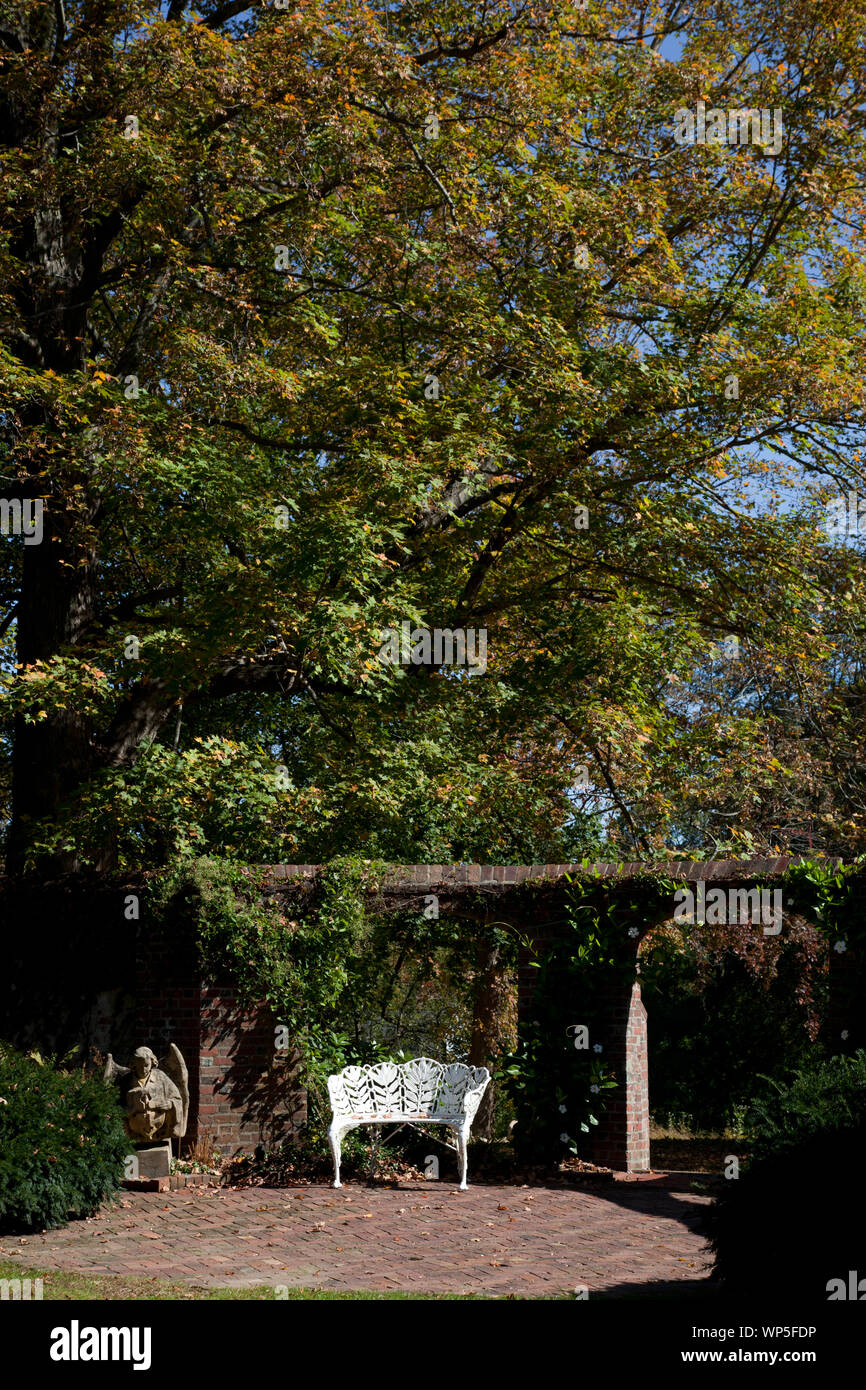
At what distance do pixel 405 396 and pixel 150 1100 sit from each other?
25.4ft

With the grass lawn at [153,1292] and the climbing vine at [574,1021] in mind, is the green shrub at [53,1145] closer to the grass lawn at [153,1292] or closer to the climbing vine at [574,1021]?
the grass lawn at [153,1292]

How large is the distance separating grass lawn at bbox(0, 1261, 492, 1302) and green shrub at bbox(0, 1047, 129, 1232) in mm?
1507

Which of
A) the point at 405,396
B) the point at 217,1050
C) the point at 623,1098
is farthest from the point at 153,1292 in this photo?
the point at 405,396

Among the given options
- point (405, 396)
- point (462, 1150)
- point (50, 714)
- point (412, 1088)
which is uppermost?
point (405, 396)

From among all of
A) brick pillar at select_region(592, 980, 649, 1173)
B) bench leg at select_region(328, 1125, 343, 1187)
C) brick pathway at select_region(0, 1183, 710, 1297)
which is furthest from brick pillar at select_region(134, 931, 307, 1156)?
brick pillar at select_region(592, 980, 649, 1173)

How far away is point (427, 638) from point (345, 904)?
3.89 metres

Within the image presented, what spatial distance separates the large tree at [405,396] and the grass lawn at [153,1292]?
5.40m

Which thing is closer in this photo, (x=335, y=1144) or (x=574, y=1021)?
(x=335, y=1144)

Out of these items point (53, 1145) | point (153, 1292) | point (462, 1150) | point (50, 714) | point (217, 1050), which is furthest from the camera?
point (50, 714)

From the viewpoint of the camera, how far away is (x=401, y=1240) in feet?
28.4

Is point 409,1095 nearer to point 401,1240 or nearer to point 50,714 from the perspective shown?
point 401,1240

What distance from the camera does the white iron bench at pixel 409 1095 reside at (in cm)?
1097

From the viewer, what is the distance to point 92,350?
15.0m

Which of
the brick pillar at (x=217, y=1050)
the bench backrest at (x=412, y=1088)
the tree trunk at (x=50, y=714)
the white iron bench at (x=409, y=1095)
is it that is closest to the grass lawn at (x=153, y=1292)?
the white iron bench at (x=409, y=1095)
